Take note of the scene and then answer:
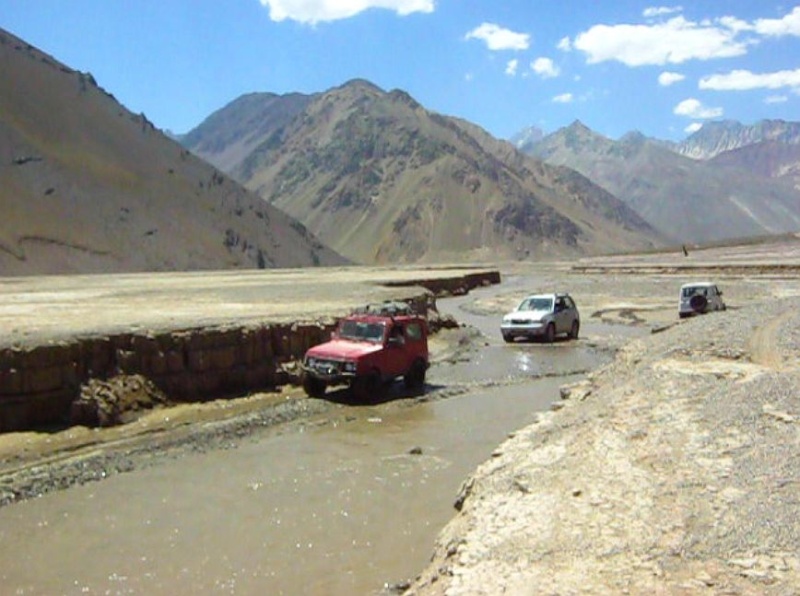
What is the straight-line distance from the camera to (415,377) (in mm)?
20391

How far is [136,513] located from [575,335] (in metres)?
22.7

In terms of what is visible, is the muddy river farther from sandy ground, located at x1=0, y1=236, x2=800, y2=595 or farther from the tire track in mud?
the tire track in mud

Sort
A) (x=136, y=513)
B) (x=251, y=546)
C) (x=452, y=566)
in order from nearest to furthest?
(x=452, y=566) → (x=251, y=546) → (x=136, y=513)

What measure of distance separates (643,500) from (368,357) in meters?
10.6

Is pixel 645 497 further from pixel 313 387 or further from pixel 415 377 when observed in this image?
pixel 415 377

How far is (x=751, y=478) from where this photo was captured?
28.0 feet

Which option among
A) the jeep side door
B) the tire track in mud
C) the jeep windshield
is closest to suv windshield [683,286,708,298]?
the tire track in mud

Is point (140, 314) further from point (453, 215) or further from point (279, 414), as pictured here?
point (453, 215)

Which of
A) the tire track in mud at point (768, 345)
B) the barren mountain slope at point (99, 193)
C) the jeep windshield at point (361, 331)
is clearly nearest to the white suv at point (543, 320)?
the tire track in mud at point (768, 345)

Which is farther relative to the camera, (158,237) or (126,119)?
(126,119)

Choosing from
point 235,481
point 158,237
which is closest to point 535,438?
point 235,481

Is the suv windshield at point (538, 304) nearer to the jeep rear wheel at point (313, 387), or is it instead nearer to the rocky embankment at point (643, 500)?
the jeep rear wheel at point (313, 387)

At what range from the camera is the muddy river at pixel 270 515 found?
345 inches

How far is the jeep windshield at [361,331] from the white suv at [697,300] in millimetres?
20491
